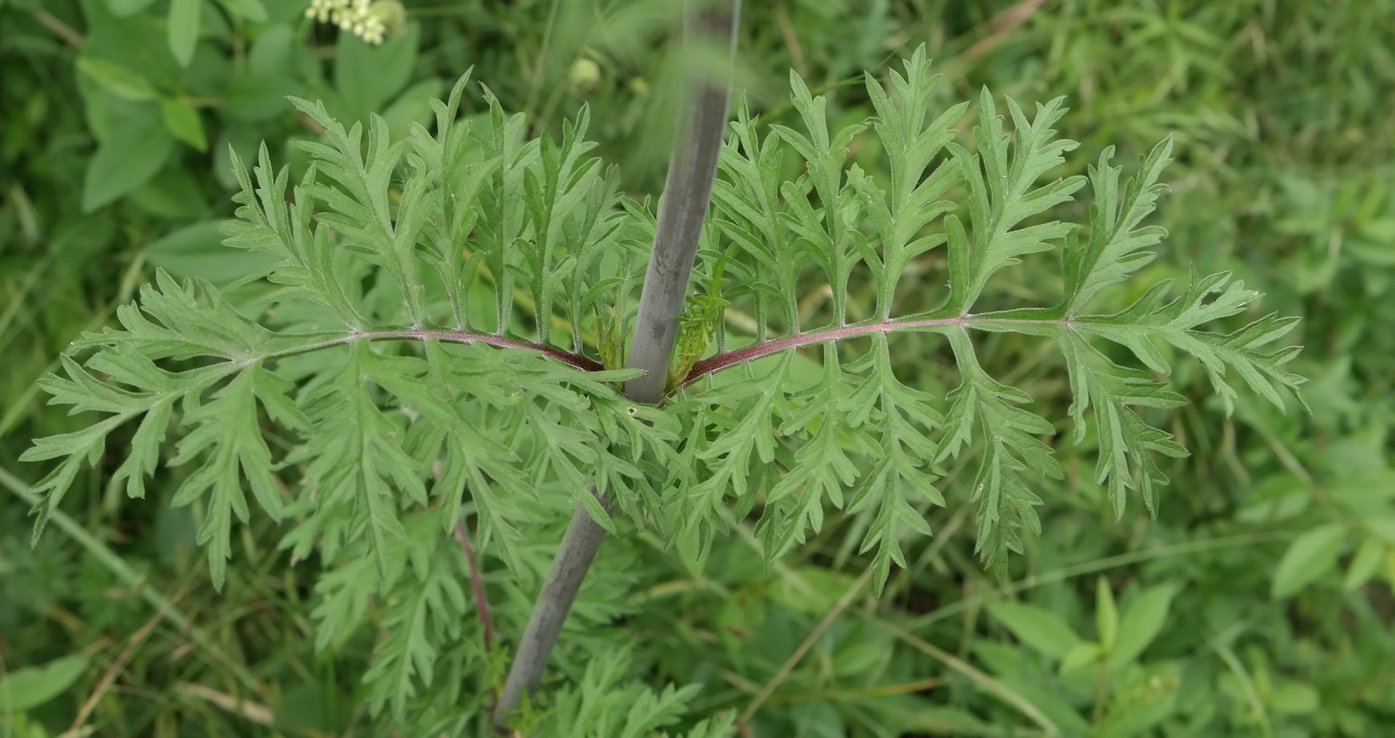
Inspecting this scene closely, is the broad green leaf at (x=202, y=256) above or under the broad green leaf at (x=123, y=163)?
under

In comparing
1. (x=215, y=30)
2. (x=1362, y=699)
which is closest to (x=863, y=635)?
(x=1362, y=699)

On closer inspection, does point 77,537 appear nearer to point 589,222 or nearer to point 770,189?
point 589,222

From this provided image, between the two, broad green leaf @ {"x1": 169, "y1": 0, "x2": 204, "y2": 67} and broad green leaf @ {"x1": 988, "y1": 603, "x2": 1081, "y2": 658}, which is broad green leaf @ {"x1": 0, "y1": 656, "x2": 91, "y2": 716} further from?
broad green leaf @ {"x1": 988, "y1": 603, "x2": 1081, "y2": 658}

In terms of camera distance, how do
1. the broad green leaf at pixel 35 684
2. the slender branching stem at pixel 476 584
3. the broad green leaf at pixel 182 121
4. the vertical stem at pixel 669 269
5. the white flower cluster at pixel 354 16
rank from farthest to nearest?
the broad green leaf at pixel 182 121 → the broad green leaf at pixel 35 684 → the white flower cluster at pixel 354 16 → the slender branching stem at pixel 476 584 → the vertical stem at pixel 669 269

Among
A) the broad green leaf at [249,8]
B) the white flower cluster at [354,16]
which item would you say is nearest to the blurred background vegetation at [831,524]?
the broad green leaf at [249,8]

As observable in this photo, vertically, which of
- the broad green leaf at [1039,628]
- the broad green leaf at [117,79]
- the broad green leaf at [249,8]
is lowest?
the broad green leaf at [1039,628]

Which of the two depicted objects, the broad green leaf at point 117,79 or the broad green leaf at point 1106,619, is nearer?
the broad green leaf at point 117,79

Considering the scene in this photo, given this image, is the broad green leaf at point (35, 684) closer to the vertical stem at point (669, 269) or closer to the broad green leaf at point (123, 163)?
the broad green leaf at point (123, 163)

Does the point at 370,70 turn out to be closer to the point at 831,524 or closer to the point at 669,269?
the point at 831,524
